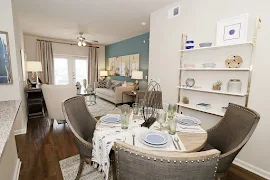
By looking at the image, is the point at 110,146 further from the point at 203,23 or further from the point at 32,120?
the point at 32,120

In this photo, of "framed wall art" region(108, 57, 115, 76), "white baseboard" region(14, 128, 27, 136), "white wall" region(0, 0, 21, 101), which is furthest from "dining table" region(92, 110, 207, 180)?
"framed wall art" region(108, 57, 115, 76)

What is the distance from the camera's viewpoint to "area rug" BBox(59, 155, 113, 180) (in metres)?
1.73

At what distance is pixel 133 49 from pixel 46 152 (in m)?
4.53

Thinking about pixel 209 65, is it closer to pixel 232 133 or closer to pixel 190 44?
pixel 190 44

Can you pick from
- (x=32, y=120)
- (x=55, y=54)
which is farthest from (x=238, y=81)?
(x=55, y=54)

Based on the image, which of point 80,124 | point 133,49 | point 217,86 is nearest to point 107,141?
point 80,124

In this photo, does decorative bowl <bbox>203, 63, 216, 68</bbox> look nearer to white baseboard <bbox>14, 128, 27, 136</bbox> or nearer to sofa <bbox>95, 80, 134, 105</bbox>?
sofa <bbox>95, 80, 134, 105</bbox>

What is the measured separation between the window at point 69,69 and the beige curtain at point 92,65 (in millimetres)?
229

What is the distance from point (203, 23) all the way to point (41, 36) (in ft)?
20.5

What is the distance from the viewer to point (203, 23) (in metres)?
2.31

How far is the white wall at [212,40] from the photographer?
176 centimetres

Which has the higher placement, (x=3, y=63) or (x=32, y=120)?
(x=3, y=63)

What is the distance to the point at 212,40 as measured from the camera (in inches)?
87.1

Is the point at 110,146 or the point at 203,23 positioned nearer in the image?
the point at 110,146
